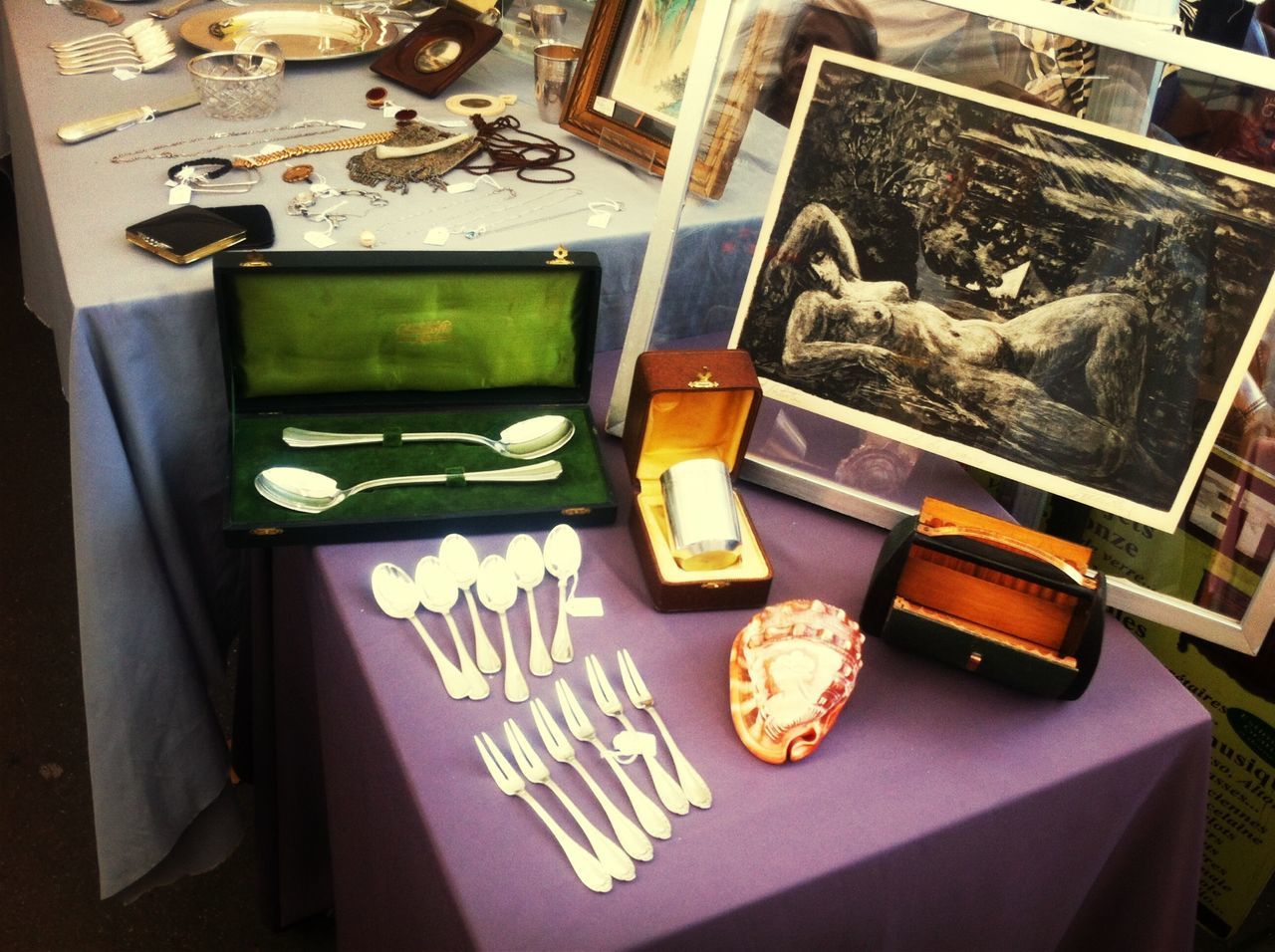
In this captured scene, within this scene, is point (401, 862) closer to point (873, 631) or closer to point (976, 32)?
point (873, 631)

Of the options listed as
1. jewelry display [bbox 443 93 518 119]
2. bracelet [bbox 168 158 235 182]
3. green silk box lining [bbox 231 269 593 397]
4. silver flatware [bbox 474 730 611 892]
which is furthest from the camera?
jewelry display [bbox 443 93 518 119]

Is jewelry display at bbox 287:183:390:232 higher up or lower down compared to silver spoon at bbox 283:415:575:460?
higher up

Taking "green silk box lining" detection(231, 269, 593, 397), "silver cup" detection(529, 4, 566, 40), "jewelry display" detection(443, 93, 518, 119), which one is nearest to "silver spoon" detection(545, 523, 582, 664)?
"green silk box lining" detection(231, 269, 593, 397)

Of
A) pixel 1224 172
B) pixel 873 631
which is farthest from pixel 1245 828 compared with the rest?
pixel 1224 172

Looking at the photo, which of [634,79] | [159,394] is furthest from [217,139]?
[634,79]

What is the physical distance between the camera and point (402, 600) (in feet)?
2.94

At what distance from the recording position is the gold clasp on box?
927 millimetres

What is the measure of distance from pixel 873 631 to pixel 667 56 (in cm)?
84

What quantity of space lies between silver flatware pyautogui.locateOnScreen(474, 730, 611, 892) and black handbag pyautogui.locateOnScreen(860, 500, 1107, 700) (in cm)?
33

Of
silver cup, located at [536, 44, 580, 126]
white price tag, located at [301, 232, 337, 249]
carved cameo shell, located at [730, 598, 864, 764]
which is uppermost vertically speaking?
silver cup, located at [536, 44, 580, 126]

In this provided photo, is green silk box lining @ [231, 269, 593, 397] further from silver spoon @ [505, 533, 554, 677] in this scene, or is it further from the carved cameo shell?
the carved cameo shell

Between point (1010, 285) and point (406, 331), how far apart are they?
61 centimetres

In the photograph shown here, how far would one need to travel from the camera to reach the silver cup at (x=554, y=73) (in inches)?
58.2

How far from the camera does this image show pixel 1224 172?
2.66ft
